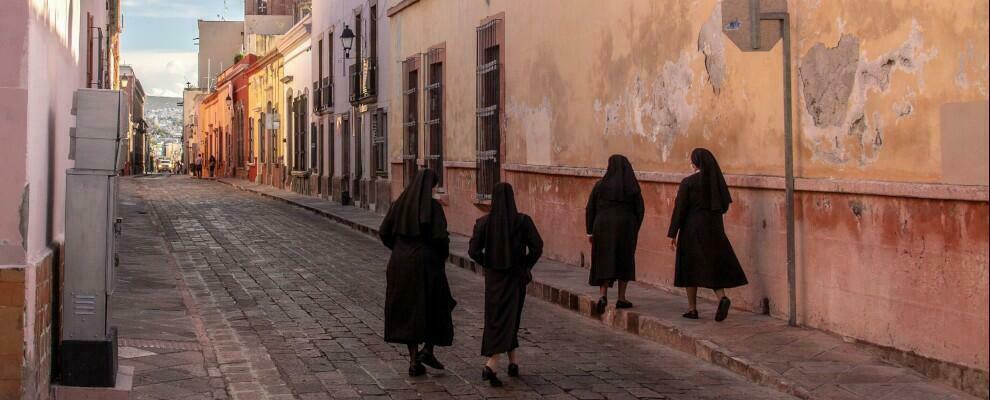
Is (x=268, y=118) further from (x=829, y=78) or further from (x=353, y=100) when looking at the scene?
(x=829, y=78)

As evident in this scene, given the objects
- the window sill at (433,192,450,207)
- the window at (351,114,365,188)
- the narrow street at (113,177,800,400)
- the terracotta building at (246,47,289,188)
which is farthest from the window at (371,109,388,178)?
the terracotta building at (246,47,289,188)

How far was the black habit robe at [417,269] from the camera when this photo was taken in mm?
8500

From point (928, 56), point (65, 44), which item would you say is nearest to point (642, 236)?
point (928, 56)

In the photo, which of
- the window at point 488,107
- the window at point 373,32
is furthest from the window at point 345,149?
the window at point 488,107

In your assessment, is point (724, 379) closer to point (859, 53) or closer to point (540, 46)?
point (859, 53)

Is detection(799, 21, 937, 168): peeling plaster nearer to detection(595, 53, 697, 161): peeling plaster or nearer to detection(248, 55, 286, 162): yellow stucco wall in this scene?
detection(595, 53, 697, 161): peeling plaster

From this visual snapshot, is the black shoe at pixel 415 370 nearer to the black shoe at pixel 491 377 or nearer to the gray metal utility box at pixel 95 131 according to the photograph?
the black shoe at pixel 491 377

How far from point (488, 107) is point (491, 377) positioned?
11.2 m

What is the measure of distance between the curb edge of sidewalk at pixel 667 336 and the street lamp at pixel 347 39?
1815cm

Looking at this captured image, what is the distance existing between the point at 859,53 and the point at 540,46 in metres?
7.86

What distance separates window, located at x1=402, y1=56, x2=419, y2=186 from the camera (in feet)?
79.7

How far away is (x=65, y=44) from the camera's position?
851 cm

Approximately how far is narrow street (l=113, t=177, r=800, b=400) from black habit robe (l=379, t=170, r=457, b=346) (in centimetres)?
33

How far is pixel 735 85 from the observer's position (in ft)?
36.4
